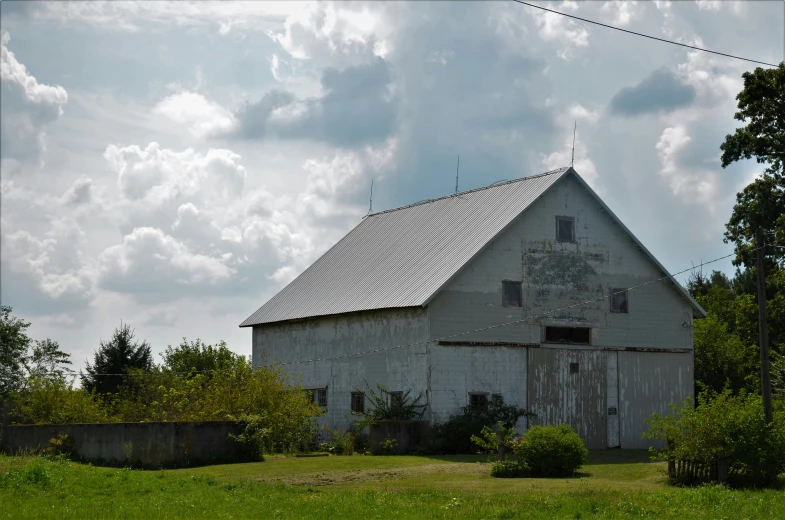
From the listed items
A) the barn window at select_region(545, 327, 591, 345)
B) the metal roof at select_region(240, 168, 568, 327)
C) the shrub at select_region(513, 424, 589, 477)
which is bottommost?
the shrub at select_region(513, 424, 589, 477)

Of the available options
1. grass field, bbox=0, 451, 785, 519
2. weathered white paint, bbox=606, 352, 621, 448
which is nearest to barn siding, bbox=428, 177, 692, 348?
weathered white paint, bbox=606, 352, 621, 448

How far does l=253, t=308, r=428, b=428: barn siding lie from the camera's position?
36.2 meters

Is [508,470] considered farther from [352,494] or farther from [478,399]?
[478,399]

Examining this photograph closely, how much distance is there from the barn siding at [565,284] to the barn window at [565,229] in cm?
18

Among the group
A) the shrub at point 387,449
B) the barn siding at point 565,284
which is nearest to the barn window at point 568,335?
the barn siding at point 565,284

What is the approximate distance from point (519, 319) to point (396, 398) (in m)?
4.98

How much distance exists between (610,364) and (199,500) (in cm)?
2105

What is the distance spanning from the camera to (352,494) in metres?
22.3

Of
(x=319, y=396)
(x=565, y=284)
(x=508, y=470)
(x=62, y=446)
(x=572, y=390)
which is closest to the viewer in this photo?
(x=508, y=470)

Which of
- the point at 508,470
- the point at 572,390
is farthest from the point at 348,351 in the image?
the point at 508,470

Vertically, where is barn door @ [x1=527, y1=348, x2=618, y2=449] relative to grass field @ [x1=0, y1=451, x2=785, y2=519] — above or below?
above

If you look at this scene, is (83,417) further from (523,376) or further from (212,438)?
(523,376)

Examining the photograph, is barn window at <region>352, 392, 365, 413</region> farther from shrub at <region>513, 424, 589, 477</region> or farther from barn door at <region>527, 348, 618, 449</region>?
shrub at <region>513, 424, 589, 477</region>

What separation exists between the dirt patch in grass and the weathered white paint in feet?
32.7
